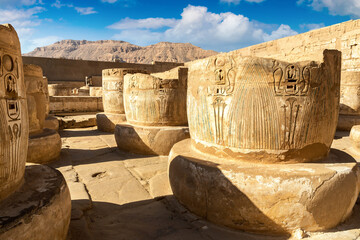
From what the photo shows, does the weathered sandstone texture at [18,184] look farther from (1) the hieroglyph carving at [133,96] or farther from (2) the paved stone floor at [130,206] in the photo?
(1) the hieroglyph carving at [133,96]

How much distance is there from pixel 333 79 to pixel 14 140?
2.45 m

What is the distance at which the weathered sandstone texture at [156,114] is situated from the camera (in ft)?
12.6

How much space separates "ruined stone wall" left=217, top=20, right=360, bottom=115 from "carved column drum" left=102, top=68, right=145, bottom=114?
3.74 metres

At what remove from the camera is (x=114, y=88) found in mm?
5977

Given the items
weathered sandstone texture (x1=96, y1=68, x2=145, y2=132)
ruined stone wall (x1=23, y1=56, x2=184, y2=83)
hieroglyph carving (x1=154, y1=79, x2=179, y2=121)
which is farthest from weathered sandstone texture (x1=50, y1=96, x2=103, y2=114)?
ruined stone wall (x1=23, y1=56, x2=184, y2=83)

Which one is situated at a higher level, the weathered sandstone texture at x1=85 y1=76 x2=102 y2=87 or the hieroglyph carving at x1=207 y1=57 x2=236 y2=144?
the weathered sandstone texture at x1=85 y1=76 x2=102 y2=87

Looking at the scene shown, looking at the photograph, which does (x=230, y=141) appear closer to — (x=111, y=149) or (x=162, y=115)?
(x=162, y=115)

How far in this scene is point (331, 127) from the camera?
6.79ft

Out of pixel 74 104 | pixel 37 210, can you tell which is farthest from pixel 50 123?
pixel 37 210

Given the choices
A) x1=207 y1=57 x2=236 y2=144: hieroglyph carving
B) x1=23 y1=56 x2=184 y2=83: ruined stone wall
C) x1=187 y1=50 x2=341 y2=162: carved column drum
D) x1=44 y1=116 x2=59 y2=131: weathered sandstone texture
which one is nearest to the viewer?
x1=187 y1=50 x2=341 y2=162: carved column drum

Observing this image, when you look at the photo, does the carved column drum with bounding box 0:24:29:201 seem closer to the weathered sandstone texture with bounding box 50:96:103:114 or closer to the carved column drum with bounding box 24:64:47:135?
the carved column drum with bounding box 24:64:47:135

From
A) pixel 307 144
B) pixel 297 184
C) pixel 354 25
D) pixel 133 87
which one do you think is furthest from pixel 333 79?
pixel 354 25

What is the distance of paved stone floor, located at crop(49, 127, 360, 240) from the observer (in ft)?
5.89

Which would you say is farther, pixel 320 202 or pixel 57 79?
pixel 57 79
